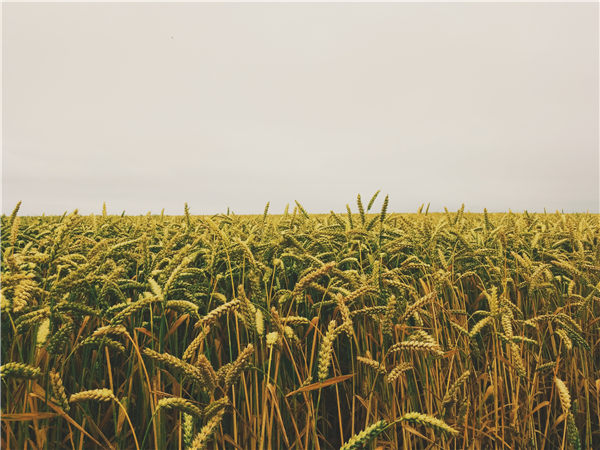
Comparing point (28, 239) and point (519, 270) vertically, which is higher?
point (28, 239)

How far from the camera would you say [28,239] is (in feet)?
10.3

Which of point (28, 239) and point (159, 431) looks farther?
point (28, 239)

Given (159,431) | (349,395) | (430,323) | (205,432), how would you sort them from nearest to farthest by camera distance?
(205,432)
(159,431)
(349,395)
(430,323)

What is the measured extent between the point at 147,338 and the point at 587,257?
3.35 metres

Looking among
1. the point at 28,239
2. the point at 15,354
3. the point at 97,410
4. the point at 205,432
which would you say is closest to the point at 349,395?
the point at 205,432

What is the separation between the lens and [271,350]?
1161mm

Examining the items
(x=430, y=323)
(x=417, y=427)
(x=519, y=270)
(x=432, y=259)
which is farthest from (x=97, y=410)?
(x=519, y=270)

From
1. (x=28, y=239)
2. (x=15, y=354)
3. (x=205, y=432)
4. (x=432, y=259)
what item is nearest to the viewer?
(x=205, y=432)

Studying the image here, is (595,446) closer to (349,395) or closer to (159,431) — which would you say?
(349,395)

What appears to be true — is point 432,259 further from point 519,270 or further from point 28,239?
point 28,239

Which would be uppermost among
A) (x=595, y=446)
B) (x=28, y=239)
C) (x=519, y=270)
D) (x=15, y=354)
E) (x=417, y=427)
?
(x=28, y=239)

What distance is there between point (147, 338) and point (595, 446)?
2.96m

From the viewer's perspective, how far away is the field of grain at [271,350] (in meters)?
1.26

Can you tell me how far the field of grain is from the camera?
126 cm
